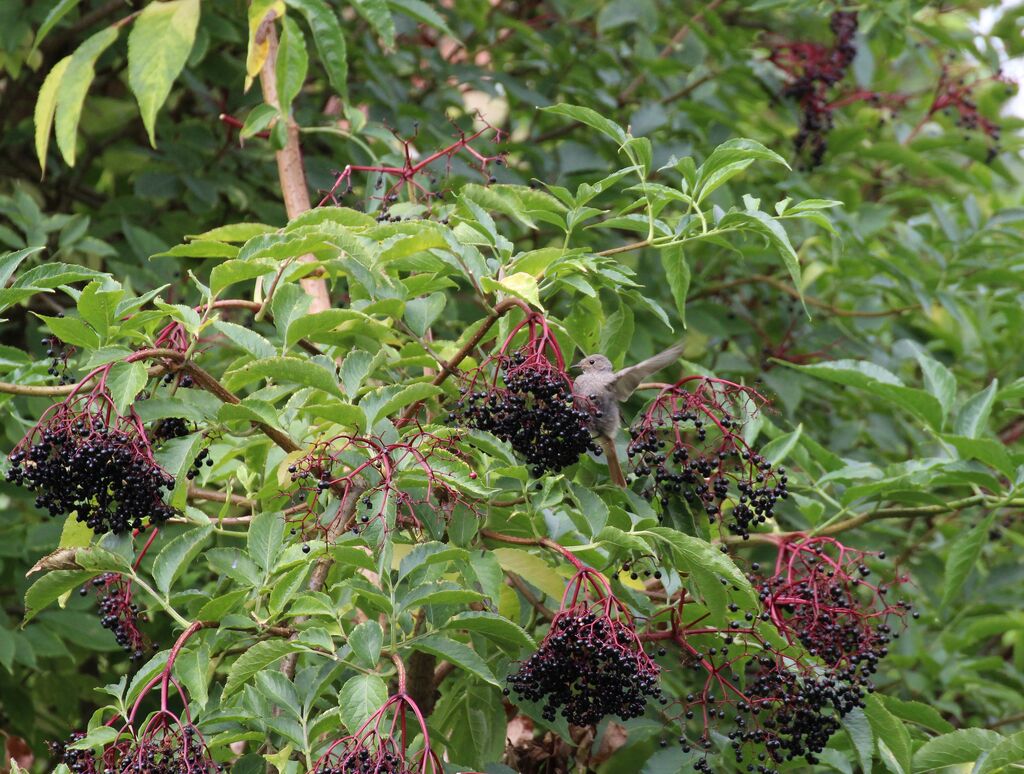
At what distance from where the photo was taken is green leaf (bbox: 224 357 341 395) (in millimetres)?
1971

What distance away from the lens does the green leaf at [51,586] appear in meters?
2.03

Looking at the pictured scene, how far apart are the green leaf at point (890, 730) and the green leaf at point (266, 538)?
1085 millimetres

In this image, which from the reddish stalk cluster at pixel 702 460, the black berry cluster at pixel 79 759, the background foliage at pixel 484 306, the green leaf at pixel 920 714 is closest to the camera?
the black berry cluster at pixel 79 759

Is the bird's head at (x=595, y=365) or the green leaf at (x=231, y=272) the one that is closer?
the green leaf at (x=231, y=272)

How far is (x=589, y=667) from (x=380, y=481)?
17.7 inches

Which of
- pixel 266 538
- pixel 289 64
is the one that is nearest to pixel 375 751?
pixel 266 538

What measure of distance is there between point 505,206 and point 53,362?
0.83 metres

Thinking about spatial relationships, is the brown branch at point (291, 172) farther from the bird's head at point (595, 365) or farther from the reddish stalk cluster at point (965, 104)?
the reddish stalk cluster at point (965, 104)

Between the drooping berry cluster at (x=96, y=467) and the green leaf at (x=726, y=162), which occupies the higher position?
the green leaf at (x=726, y=162)

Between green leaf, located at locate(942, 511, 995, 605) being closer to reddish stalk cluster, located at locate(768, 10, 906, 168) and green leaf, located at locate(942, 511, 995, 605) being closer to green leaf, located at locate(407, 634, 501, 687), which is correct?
green leaf, located at locate(407, 634, 501, 687)

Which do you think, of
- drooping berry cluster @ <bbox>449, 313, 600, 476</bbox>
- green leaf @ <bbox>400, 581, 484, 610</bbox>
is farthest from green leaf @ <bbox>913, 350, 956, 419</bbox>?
green leaf @ <bbox>400, 581, 484, 610</bbox>

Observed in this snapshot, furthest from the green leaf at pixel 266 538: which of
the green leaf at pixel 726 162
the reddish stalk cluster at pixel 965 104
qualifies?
the reddish stalk cluster at pixel 965 104

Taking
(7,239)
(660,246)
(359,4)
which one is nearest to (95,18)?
(7,239)

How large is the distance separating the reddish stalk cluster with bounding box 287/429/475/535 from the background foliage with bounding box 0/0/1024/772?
43 millimetres
